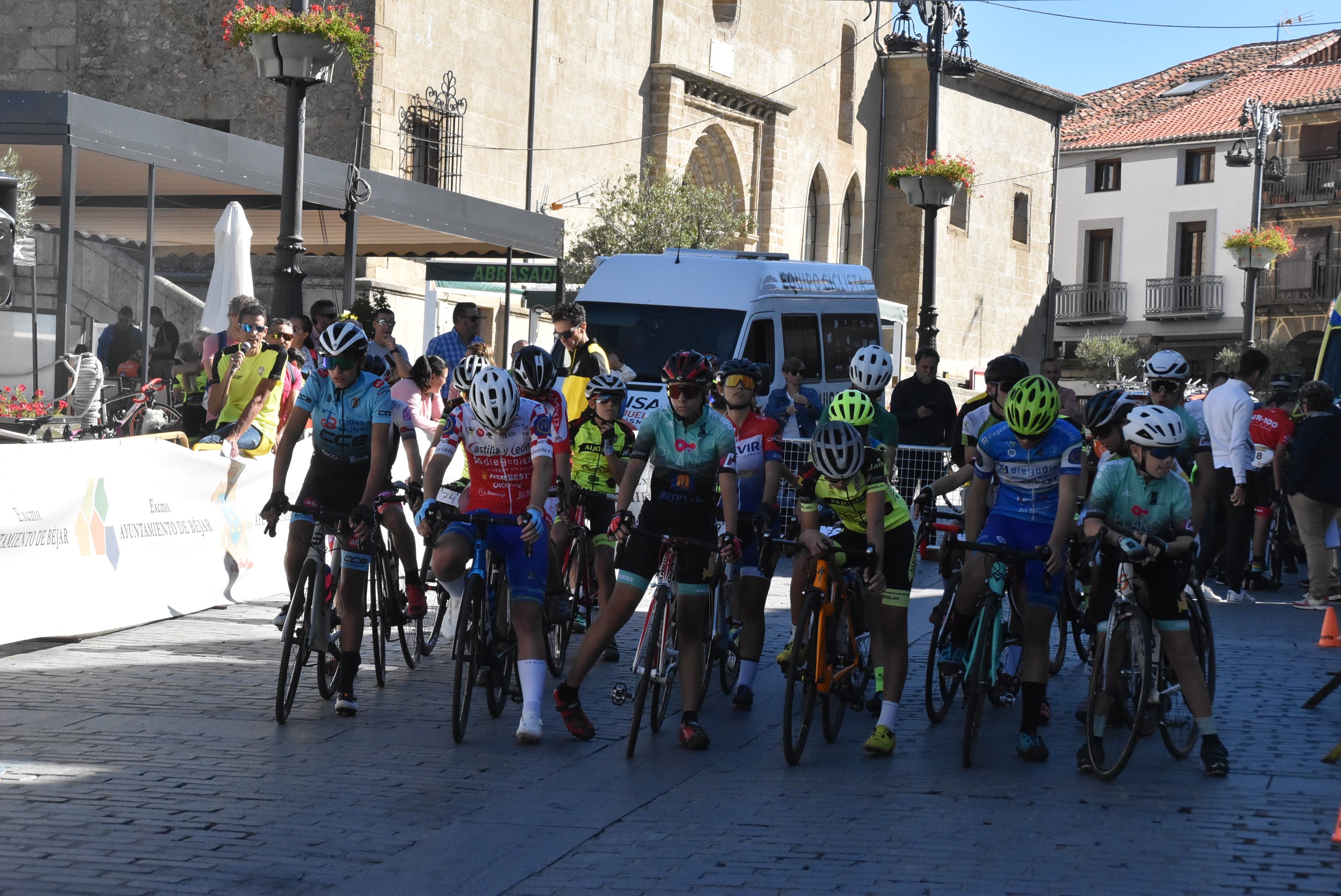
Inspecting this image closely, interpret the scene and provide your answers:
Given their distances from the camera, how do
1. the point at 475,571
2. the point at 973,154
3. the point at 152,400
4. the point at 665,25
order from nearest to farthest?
the point at 475,571, the point at 152,400, the point at 665,25, the point at 973,154

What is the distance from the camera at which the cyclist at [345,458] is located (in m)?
8.45

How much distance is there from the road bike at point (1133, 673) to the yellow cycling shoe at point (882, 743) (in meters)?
0.90

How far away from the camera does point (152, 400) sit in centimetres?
1959

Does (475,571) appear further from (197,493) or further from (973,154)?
(973,154)

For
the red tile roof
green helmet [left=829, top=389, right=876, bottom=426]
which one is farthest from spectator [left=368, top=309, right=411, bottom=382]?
the red tile roof

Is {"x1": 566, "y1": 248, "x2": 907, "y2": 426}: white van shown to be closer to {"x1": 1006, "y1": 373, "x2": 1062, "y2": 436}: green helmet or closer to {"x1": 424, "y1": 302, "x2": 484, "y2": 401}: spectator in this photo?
{"x1": 424, "y1": 302, "x2": 484, "y2": 401}: spectator

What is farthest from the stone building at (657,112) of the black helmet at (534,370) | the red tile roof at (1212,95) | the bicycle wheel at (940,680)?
the bicycle wheel at (940,680)

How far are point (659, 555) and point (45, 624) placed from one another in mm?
4335

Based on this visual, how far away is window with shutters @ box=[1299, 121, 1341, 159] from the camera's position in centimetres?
5506

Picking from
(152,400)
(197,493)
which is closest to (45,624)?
(197,493)

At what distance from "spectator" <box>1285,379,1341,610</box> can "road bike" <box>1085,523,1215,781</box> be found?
5.39 metres

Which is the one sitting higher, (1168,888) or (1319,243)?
(1319,243)

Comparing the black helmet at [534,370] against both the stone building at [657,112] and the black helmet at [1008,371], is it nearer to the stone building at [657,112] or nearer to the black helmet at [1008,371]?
the black helmet at [1008,371]

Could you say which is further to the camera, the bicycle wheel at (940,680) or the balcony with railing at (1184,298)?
the balcony with railing at (1184,298)
